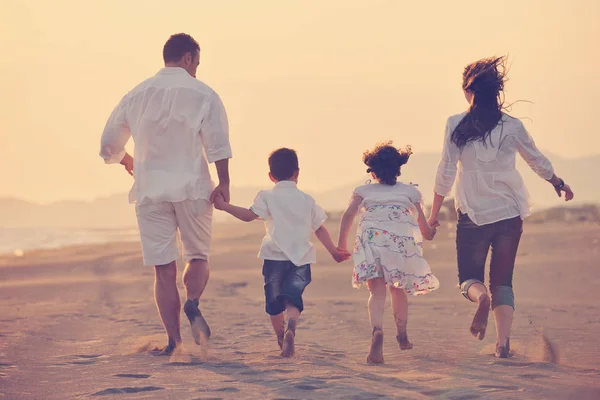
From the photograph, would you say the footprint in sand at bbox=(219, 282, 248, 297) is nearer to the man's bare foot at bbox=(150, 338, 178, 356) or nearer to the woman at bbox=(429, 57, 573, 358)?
the man's bare foot at bbox=(150, 338, 178, 356)

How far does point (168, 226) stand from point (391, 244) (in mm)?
1423

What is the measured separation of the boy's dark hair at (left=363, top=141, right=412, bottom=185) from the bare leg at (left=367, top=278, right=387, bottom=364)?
2.20 feet

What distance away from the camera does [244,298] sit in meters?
10.9

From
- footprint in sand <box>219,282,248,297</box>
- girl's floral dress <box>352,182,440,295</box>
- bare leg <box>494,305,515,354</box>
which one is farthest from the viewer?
footprint in sand <box>219,282,248,297</box>

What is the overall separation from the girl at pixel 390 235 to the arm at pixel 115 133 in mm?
1545

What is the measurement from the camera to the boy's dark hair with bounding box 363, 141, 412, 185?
6.34 meters

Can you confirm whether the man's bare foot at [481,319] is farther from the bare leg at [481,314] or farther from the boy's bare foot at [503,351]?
the boy's bare foot at [503,351]

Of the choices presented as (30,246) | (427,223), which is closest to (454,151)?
(427,223)

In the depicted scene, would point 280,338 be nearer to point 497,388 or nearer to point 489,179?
point 489,179

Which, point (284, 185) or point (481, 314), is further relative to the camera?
point (284, 185)

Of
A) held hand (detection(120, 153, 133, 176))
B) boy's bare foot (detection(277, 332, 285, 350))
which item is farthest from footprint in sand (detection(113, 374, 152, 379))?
held hand (detection(120, 153, 133, 176))

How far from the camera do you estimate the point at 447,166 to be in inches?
246

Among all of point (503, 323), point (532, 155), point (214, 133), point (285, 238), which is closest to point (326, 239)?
point (285, 238)

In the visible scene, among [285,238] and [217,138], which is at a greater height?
[217,138]
